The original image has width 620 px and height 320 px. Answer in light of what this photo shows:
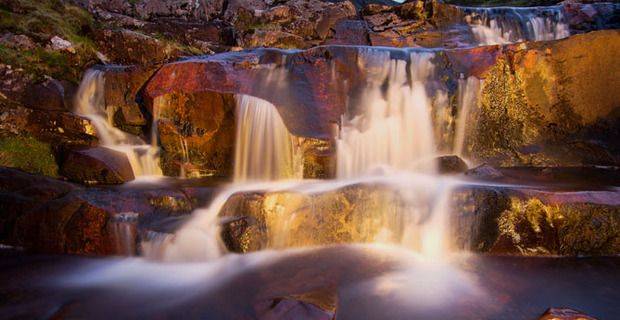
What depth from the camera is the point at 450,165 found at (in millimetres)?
6699

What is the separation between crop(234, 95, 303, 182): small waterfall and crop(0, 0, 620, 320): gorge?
0.04 m

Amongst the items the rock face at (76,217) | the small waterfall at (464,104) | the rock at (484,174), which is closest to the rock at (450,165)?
the rock at (484,174)

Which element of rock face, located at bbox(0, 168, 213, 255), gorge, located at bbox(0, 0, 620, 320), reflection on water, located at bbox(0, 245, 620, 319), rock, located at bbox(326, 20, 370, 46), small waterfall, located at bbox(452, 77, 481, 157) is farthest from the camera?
rock, located at bbox(326, 20, 370, 46)

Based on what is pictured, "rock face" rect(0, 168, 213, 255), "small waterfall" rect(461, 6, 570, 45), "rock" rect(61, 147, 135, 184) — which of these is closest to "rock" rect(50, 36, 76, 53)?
"rock" rect(61, 147, 135, 184)

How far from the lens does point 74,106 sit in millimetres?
7891

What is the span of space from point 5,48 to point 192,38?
6414mm

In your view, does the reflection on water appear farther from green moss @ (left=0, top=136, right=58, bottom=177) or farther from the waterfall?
the waterfall

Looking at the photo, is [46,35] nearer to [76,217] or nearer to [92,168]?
[92,168]

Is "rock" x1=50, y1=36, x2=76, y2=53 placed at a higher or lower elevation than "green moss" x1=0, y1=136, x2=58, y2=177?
higher

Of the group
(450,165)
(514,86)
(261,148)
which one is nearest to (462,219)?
(450,165)

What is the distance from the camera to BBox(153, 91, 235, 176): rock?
22.4 ft

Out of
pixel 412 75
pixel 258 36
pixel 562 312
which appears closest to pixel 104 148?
pixel 412 75

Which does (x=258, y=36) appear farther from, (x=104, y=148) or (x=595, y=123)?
(x=595, y=123)

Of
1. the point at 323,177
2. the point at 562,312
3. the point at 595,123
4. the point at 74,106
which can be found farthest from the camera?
the point at 74,106
